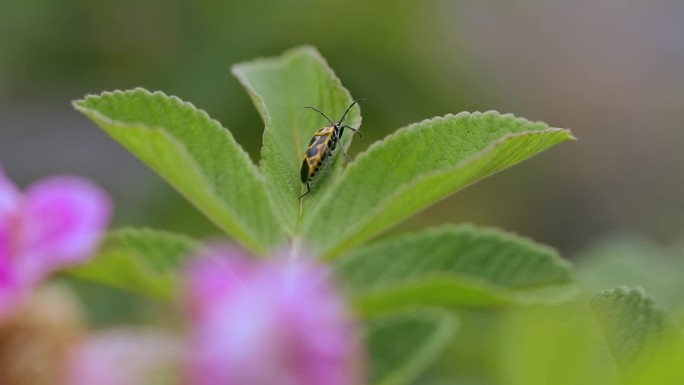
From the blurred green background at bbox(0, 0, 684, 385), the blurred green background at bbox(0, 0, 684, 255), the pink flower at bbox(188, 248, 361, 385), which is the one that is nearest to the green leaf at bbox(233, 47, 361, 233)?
the pink flower at bbox(188, 248, 361, 385)

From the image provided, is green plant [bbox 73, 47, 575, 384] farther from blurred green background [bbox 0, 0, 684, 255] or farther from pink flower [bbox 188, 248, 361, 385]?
blurred green background [bbox 0, 0, 684, 255]

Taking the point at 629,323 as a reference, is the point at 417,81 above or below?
above

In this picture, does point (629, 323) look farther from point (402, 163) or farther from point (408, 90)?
point (408, 90)

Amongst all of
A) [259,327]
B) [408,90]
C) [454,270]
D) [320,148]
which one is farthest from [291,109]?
[408,90]

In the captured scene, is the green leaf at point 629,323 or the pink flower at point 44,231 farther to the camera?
the green leaf at point 629,323

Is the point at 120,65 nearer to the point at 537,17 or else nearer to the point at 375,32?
the point at 375,32

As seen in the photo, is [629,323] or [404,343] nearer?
[629,323]

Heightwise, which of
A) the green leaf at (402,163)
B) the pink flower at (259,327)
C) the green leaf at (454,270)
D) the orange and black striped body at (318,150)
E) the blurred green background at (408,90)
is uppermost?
the blurred green background at (408,90)

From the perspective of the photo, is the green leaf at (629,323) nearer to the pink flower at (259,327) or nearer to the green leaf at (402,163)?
the green leaf at (402,163)

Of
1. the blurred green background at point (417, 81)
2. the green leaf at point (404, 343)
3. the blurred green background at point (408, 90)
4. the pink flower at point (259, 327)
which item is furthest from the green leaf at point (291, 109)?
the blurred green background at point (417, 81)
